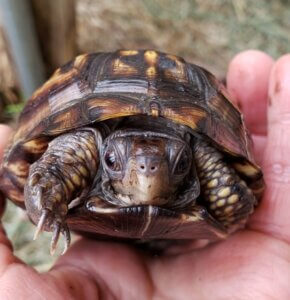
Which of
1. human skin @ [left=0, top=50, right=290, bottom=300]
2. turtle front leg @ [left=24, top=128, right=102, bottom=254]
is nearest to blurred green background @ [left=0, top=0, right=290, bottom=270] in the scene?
human skin @ [left=0, top=50, right=290, bottom=300]

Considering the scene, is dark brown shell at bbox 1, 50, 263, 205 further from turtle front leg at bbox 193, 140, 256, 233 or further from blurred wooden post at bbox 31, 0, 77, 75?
blurred wooden post at bbox 31, 0, 77, 75

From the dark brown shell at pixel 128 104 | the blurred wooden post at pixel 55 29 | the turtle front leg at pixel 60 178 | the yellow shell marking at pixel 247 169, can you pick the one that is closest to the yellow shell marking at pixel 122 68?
the dark brown shell at pixel 128 104

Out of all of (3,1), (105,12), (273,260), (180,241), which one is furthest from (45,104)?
(105,12)

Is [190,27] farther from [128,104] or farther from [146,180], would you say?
[146,180]

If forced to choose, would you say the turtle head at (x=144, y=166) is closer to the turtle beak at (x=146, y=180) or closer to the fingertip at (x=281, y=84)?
the turtle beak at (x=146, y=180)

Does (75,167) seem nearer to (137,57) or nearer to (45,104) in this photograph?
(45,104)

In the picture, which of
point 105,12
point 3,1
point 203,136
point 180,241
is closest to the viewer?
point 203,136
